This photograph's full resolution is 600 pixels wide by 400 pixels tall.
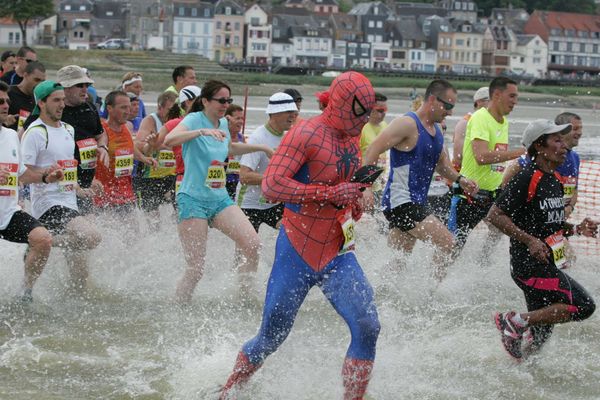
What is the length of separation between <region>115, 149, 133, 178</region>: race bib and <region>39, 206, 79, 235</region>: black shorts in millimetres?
1242

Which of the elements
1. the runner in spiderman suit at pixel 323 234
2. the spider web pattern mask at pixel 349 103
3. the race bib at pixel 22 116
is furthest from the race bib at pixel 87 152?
the spider web pattern mask at pixel 349 103

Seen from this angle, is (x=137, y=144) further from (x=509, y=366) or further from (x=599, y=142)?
(x=599, y=142)

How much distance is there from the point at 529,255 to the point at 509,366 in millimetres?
832

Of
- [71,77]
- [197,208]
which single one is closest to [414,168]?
[197,208]

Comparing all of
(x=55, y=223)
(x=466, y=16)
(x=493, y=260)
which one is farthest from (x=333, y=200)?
(x=466, y=16)

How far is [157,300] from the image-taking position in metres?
8.22

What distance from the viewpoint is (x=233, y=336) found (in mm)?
6660

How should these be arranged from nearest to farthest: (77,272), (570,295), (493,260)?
(570,295)
(77,272)
(493,260)

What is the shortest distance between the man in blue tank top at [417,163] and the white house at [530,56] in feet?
443

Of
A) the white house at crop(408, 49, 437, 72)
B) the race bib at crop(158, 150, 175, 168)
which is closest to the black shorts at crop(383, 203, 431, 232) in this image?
the race bib at crop(158, 150, 175, 168)

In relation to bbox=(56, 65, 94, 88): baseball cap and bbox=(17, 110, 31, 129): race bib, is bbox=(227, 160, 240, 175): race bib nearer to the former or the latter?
bbox=(56, 65, 94, 88): baseball cap

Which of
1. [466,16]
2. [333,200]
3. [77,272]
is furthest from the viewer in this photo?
[466,16]

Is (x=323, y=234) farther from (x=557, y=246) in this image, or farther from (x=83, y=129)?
(x=83, y=129)

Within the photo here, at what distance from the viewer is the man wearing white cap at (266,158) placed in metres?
8.45
